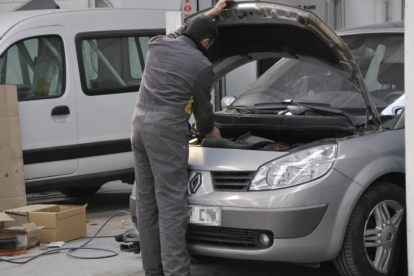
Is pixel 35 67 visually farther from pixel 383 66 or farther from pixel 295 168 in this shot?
pixel 295 168

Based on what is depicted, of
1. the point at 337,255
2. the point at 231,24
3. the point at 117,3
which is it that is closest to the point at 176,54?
the point at 231,24

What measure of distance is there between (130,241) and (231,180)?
Result: 165cm

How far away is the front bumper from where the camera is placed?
5043mm

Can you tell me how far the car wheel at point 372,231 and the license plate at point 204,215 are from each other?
79 centimetres

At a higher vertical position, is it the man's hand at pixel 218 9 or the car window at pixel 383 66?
the man's hand at pixel 218 9

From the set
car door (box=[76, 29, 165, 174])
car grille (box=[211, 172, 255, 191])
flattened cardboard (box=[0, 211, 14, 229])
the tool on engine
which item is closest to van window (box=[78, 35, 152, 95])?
car door (box=[76, 29, 165, 174])

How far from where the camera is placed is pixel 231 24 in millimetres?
5941

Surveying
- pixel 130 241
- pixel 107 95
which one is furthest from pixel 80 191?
pixel 130 241

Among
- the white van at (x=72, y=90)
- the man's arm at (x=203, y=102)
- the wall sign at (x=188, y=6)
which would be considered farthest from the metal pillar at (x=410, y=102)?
the wall sign at (x=188, y=6)

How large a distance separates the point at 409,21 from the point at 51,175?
4995 millimetres

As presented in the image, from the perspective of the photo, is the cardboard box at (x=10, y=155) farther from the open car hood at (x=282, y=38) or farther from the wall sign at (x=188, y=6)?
the open car hood at (x=282, y=38)

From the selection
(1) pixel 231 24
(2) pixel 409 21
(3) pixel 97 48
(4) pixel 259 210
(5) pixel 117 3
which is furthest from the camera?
(5) pixel 117 3

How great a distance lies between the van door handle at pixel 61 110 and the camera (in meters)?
8.45

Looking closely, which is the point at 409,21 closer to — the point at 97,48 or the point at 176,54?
the point at 176,54
